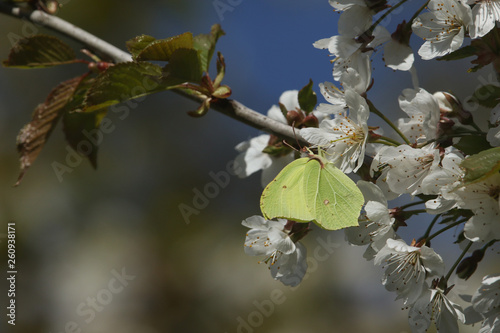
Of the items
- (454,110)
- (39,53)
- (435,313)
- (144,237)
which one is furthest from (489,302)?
(144,237)

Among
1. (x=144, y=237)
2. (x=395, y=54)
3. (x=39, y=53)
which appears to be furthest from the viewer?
(x=144, y=237)

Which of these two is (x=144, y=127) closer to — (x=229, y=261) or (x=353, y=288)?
(x=229, y=261)

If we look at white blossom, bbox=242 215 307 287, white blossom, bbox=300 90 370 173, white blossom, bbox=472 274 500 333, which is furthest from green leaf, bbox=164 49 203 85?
white blossom, bbox=472 274 500 333

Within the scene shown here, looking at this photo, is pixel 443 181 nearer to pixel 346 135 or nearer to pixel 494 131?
pixel 494 131

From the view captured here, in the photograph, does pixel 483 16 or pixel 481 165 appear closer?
pixel 481 165

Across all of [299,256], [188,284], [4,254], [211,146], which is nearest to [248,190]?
[211,146]
